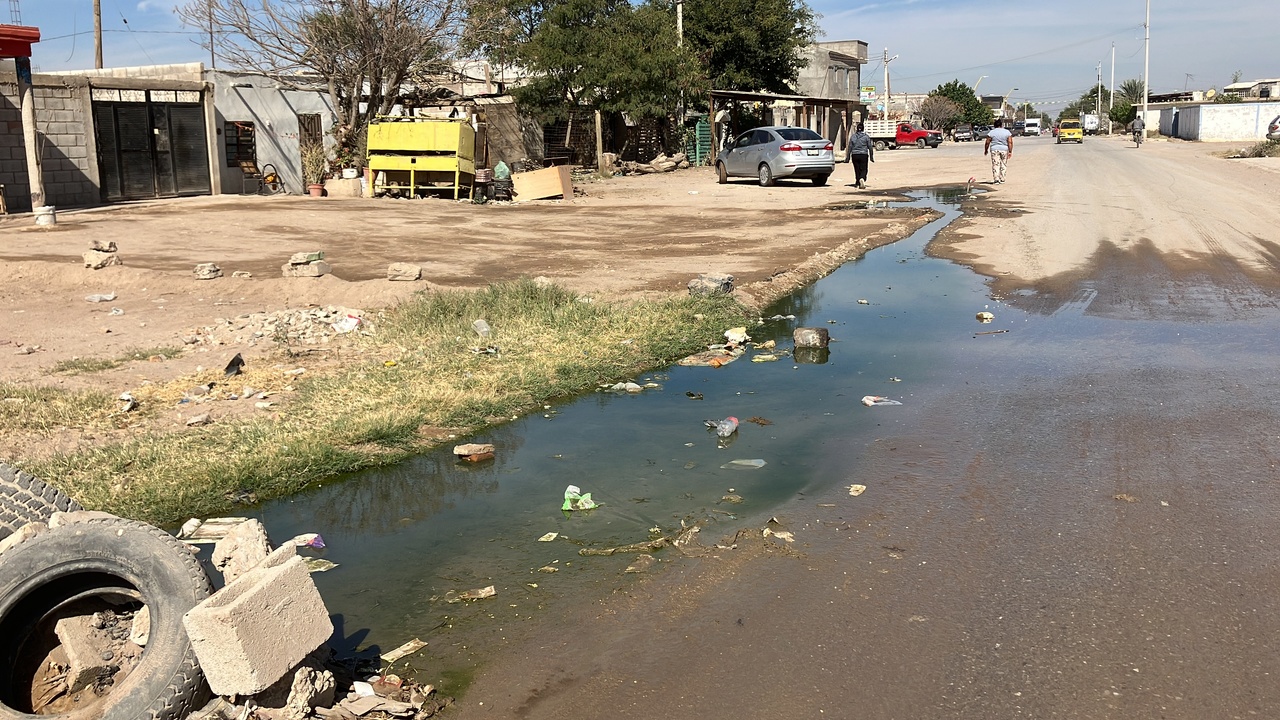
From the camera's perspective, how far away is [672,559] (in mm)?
4574

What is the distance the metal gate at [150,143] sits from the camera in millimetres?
22234

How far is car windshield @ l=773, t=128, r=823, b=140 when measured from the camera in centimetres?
2828

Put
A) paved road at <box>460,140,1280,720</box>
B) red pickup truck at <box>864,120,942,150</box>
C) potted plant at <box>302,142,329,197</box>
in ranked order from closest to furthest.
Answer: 1. paved road at <box>460,140,1280,720</box>
2. potted plant at <box>302,142,329,197</box>
3. red pickup truck at <box>864,120,942,150</box>

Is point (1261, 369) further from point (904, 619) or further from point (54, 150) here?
point (54, 150)

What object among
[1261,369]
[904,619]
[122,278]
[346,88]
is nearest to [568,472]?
[904,619]

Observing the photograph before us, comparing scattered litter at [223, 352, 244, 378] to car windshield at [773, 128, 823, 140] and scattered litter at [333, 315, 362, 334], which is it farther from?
car windshield at [773, 128, 823, 140]

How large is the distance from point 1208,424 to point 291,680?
5.52 m

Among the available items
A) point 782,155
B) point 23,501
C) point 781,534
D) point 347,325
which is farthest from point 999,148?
point 23,501

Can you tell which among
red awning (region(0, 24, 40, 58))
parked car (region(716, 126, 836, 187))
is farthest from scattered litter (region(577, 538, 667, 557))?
parked car (region(716, 126, 836, 187))

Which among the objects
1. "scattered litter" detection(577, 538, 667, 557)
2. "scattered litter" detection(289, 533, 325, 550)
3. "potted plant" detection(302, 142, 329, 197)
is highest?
"potted plant" detection(302, 142, 329, 197)

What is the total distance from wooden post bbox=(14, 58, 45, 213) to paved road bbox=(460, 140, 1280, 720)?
17209 millimetres

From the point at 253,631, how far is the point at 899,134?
63815 millimetres

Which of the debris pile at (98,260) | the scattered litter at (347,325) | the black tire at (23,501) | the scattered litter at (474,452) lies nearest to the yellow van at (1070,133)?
the debris pile at (98,260)

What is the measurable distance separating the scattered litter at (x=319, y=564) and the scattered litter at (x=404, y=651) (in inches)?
35.3
